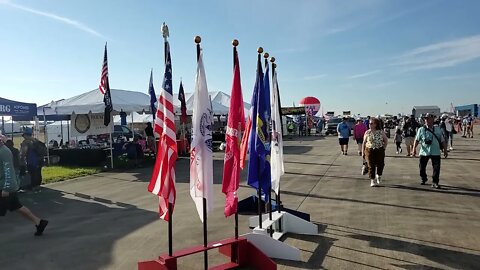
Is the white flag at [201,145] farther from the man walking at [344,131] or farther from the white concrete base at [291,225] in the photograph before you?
the man walking at [344,131]

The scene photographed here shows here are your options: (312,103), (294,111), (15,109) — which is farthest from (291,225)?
(312,103)

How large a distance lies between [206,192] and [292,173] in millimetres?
9678

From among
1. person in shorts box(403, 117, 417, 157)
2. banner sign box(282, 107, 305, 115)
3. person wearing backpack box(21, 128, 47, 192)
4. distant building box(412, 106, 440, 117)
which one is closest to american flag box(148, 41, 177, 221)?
person wearing backpack box(21, 128, 47, 192)

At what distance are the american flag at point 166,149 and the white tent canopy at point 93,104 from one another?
44.6 ft

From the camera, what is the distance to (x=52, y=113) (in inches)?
719

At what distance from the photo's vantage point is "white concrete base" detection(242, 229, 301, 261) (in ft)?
17.8

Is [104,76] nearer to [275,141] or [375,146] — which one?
[375,146]

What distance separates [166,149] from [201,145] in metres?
0.42

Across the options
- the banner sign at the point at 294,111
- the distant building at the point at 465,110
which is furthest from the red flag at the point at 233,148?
the distant building at the point at 465,110

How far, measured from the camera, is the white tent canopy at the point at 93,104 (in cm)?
1759

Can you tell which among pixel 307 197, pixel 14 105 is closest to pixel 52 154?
pixel 14 105

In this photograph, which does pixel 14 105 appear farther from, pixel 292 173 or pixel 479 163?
pixel 479 163

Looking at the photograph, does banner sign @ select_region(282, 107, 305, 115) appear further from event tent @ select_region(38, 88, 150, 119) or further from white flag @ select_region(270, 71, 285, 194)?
white flag @ select_region(270, 71, 285, 194)

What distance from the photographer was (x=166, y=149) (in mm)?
4699
